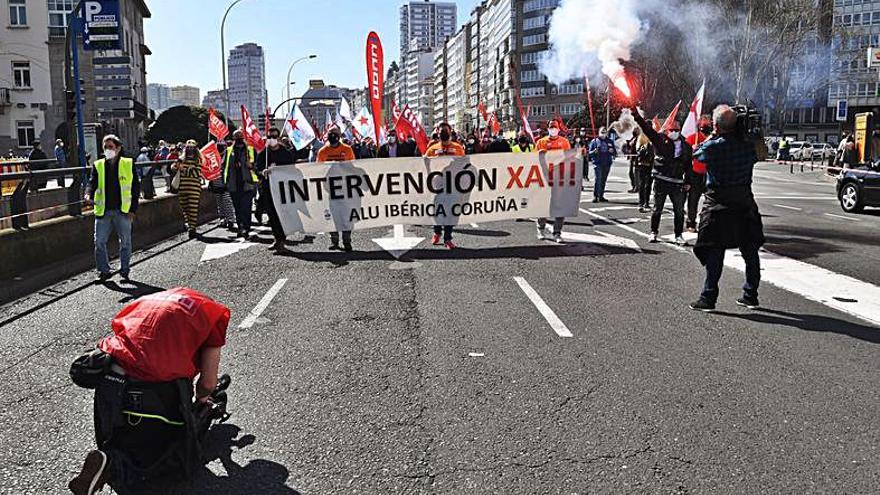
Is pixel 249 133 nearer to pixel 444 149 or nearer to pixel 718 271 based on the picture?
pixel 444 149

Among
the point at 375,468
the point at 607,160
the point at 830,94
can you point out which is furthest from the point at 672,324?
the point at 830,94

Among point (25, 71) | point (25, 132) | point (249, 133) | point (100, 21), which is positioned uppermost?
point (25, 71)

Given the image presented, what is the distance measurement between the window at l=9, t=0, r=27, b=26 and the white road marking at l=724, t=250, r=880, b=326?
184 ft

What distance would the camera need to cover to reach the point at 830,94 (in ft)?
315

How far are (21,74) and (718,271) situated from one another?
187 ft

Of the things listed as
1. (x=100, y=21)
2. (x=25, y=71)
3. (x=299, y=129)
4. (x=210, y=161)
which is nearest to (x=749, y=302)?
(x=210, y=161)

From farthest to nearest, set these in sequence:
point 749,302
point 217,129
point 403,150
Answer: point 217,129, point 403,150, point 749,302

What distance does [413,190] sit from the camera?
12680mm

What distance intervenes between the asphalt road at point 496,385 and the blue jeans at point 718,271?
0.84 feet

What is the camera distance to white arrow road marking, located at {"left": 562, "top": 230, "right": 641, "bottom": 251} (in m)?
12.8

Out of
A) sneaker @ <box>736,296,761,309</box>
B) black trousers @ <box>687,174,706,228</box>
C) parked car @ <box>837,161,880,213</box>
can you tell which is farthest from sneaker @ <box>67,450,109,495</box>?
parked car @ <box>837,161,880,213</box>

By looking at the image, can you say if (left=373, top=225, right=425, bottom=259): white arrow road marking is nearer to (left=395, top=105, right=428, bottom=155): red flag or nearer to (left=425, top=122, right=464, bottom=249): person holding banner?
(left=425, top=122, right=464, bottom=249): person holding banner

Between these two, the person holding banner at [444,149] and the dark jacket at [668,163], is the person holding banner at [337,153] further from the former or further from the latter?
the dark jacket at [668,163]

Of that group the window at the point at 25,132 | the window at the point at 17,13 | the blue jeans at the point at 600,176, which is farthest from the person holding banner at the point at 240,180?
the window at the point at 17,13
